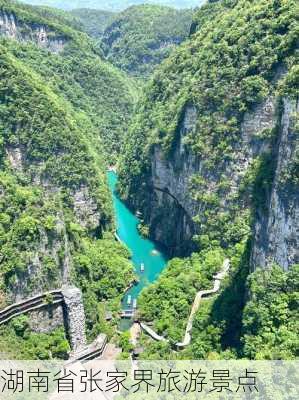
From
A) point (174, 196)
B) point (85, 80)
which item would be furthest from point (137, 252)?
point (85, 80)

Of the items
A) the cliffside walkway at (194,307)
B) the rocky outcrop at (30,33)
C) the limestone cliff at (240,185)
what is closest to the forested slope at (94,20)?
the rocky outcrop at (30,33)

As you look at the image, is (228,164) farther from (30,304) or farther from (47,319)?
(30,304)

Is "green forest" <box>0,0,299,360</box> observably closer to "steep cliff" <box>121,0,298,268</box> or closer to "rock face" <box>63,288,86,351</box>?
"steep cliff" <box>121,0,298,268</box>

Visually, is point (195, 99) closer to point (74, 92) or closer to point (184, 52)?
point (184, 52)

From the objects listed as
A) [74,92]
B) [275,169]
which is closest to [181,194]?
[275,169]

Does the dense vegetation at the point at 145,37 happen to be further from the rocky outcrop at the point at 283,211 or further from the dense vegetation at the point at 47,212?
the rocky outcrop at the point at 283,211

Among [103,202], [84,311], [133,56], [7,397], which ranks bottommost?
[7,397]
